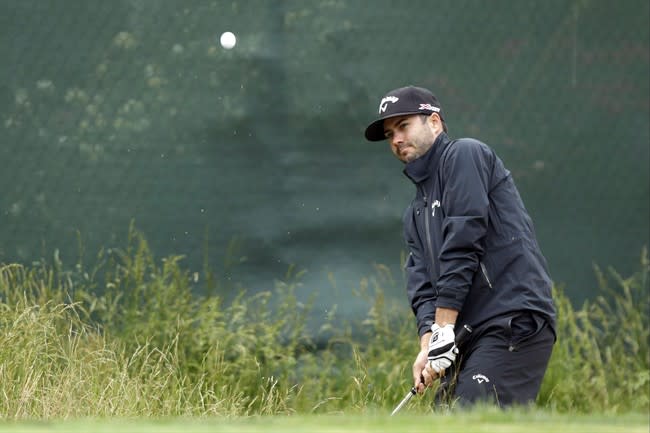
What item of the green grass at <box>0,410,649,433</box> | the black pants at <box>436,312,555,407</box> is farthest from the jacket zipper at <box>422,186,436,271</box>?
the green grass at <box>0,410,649,433</box>

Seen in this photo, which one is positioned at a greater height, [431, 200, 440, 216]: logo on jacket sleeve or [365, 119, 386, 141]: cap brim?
[365, 119, 386, 141]: cap brim

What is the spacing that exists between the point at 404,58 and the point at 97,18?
1.76m

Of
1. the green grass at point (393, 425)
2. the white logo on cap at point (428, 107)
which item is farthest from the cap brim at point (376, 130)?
the green grass at point (393, 425)

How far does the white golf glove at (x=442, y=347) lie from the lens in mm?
4914

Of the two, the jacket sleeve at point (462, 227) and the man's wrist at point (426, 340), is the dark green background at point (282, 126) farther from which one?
the jacket sleeve at point (462, 227)

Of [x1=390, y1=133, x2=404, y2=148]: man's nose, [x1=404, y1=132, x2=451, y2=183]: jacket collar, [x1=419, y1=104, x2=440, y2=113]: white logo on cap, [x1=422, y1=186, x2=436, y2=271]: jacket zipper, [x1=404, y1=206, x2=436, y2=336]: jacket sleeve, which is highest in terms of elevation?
[x1=419, y1=104, x2=440, y2=113]: white logo on cap

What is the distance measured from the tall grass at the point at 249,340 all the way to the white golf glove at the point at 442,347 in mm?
929

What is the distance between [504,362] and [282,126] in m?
2.39

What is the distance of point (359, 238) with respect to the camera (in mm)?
6914

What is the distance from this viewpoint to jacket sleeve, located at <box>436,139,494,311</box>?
4898 millimetres

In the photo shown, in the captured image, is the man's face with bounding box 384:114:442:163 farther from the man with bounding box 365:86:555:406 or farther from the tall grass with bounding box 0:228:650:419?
the tall grass with bounding box 0:228:650:419

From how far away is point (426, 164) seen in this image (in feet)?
17.0

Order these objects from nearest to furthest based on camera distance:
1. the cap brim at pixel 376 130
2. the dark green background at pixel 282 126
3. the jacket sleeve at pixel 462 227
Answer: the jacket sleeve at pixel 462 227 → the cap brim at pixel 376 130 → the dark green background at pixel 282 126

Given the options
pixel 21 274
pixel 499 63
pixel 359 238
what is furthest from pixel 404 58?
pixel 21 274
